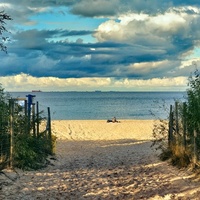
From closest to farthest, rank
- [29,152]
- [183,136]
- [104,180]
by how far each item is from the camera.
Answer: [104,180]
[183,136]
[29,152]

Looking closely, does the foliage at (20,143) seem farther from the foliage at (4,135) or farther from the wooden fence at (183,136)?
the wooden fence at (183,136)

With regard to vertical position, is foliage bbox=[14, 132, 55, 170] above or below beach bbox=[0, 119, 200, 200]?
above

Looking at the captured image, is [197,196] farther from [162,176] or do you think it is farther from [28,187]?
[28,187]

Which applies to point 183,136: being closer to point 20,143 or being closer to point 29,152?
point 29,152

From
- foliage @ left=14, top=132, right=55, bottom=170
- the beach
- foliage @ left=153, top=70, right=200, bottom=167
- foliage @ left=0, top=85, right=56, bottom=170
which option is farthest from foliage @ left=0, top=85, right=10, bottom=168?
foliage @ left=153, top=70, right=200, bottom=167

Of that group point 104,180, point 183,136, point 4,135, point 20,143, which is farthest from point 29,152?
point 183,136

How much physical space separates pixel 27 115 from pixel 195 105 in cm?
617

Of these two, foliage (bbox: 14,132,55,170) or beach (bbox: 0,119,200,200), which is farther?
foliage (bbox: 14,132,55,170)

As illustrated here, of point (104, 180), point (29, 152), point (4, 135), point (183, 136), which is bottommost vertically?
point (104, 180)

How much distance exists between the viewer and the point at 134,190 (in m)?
10.2

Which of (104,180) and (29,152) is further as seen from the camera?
(29,152)

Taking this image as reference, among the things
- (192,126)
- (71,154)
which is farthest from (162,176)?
(71,154)

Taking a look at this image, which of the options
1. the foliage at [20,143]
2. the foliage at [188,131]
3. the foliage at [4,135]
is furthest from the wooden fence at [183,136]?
the foliage at [4,135]

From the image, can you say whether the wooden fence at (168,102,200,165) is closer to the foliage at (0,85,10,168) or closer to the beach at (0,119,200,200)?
the beach at (0,119,200,200)
